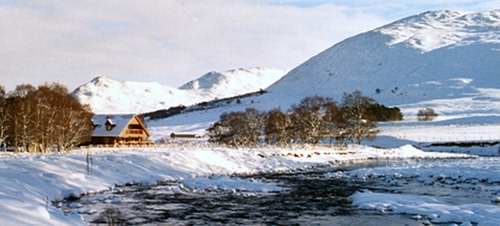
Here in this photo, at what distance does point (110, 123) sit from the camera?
11412 cm

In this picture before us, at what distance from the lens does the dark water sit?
25.5m

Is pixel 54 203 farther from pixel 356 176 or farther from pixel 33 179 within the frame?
pixel 356 176

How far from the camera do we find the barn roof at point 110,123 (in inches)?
4409

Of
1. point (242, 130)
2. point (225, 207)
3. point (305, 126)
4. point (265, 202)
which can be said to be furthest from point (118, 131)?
point (225, 207)

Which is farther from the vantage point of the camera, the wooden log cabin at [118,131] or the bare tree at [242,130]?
the bare tree at [242,130]

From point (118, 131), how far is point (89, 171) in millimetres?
70261

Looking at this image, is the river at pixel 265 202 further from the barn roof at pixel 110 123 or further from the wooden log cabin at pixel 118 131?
the barn roof at pixel 110 123

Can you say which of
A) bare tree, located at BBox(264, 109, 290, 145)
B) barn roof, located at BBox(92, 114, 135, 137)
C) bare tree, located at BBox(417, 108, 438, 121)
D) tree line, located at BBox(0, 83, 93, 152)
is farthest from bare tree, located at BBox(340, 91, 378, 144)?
bare tree, located at BBox(417, 108, 438, 121)

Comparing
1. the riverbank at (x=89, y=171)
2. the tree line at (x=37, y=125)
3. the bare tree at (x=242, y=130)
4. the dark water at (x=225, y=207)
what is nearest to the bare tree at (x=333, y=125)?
the bare tree at (x=242, y=130)

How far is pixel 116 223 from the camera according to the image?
24.3 m

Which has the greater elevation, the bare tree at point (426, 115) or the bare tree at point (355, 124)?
the bare tree at point (426, 115)

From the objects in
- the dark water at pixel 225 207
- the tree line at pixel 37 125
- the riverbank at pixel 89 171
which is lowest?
the dark water at pixel 225 207

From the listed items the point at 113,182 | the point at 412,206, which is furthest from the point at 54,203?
the point at 412,206

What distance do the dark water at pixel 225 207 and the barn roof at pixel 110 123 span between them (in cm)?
7332
